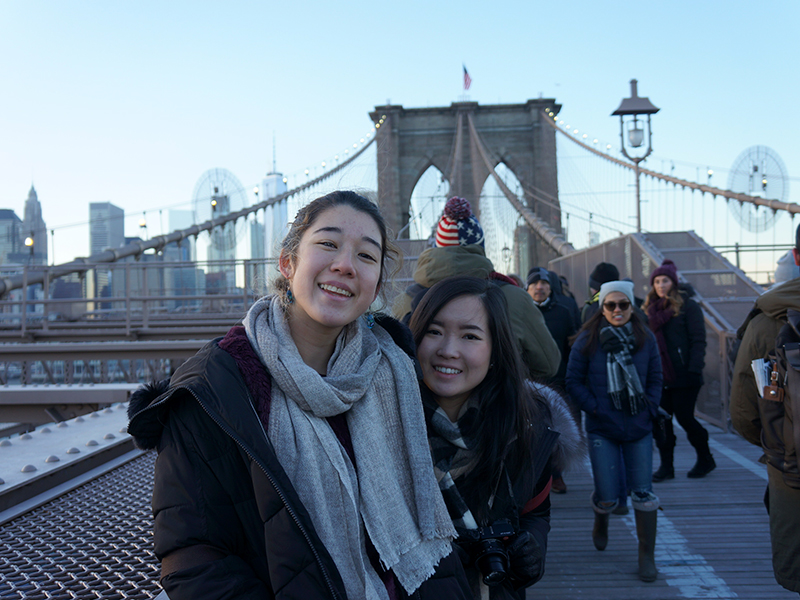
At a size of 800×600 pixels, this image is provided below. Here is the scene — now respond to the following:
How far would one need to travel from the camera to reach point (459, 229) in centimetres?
257

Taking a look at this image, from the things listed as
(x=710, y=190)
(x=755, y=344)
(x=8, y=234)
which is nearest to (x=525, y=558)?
(x=755, y=344)

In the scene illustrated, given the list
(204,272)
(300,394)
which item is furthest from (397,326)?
(204,272)

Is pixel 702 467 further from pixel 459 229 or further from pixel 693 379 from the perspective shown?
pixel 459 229

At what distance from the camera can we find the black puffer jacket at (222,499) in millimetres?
1017

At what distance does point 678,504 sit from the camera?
3.94 meters

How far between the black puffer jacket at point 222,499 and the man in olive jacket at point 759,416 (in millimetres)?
1604

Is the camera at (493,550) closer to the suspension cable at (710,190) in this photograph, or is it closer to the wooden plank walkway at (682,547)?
the wooden plank walkway at (682,547)

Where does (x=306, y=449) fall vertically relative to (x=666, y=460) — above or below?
above

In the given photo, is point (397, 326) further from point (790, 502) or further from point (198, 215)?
point (198, 215)

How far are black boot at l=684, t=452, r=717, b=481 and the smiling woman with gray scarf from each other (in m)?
3.76

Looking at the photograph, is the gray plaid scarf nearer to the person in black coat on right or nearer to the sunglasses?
the sunglasses

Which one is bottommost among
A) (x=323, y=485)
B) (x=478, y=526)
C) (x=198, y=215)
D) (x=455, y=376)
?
(x=478, y=526)

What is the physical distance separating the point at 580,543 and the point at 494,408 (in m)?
2.25

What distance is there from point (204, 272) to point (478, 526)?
10.3m
